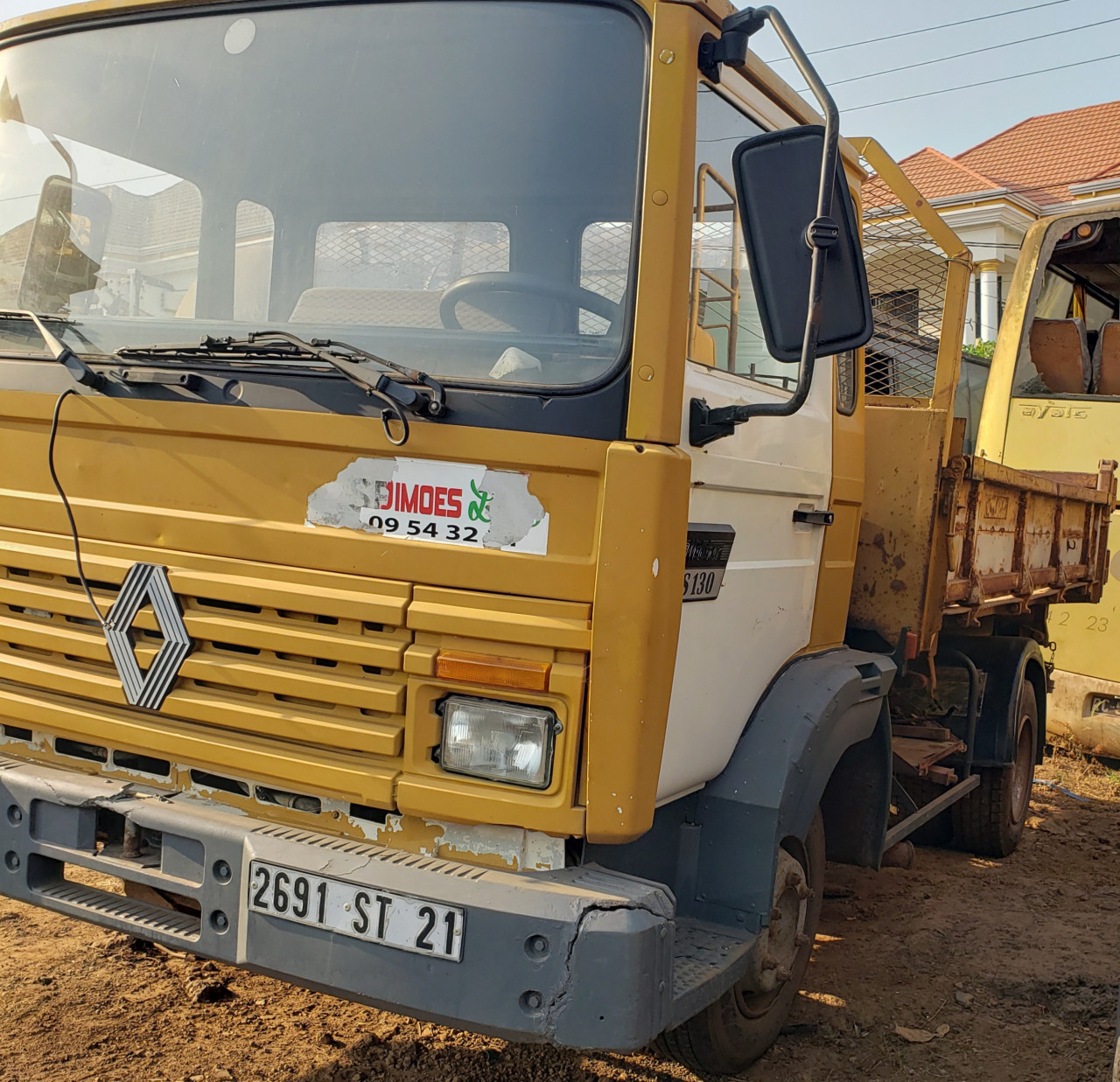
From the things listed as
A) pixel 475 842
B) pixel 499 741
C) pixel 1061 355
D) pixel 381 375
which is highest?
pixel 1061 355

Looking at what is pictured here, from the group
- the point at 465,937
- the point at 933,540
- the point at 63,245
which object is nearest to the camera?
the point at 465,937

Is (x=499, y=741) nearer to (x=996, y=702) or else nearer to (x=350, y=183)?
(x=350, y=183)

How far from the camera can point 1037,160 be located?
22578 mm

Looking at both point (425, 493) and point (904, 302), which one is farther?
point (904, 302)

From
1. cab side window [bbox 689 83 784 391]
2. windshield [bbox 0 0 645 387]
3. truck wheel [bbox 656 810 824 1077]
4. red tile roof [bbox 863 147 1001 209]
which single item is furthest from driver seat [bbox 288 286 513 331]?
red tile roof [bbox 863 147 1001 209]

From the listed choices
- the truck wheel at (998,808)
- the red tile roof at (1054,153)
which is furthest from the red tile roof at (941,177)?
the truck wheel at (998,808)

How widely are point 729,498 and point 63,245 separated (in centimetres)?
176

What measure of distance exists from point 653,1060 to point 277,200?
2399 millimetres

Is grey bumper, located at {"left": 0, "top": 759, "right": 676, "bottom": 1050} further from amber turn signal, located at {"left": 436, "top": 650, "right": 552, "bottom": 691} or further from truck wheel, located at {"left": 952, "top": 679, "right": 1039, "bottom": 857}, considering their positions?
truck wheel, located at {"left": 952, "top": 679, "right": 1039, "bottom": 857}

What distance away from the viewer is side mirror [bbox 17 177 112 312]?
9.12ft

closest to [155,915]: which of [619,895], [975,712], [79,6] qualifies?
[619,895]

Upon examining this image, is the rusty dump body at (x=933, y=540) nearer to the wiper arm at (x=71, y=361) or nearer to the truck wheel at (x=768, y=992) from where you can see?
the truck wheel at (x=768, y=992)

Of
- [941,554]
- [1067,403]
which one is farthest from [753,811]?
[1067,403]

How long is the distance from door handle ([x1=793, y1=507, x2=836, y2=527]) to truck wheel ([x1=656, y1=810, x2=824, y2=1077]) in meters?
0.81
